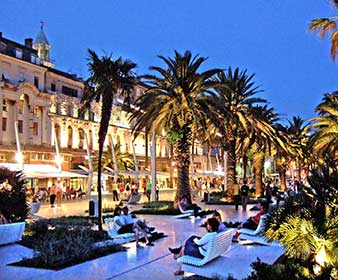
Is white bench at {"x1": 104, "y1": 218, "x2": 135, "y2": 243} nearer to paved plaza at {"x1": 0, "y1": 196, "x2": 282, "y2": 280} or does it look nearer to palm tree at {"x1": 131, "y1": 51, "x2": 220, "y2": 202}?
paved plaza at {"x1": 0, "y1": 196, "x2": 282, "y2": 280}

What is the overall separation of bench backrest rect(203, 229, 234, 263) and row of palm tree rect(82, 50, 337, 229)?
6.34 m

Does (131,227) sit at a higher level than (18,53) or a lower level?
lower

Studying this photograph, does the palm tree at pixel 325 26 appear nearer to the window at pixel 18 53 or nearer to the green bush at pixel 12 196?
the green bush at pixel 12 196

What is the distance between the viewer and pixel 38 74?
177 feet

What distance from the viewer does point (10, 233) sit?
12273 millimetres

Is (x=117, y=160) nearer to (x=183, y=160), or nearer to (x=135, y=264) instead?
(x=183, y=160)

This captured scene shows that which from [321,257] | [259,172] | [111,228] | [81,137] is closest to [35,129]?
[81,137]

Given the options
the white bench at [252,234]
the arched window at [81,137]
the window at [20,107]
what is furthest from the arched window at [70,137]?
the white bench at [252,234]

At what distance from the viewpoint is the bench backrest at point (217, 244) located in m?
9.33

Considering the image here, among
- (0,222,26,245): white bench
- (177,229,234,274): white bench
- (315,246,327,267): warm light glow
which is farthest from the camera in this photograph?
(0,222,26,245): white bench

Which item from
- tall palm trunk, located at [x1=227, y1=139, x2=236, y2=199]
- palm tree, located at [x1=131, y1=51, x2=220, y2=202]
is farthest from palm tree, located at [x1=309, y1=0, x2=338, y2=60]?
tall palm trunk, located at [x1=227, y1=139, x2=236, y2=199]

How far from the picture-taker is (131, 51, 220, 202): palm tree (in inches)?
955

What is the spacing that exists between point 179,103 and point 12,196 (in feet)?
35.0

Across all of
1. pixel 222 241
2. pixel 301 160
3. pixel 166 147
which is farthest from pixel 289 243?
pixel 166 147
